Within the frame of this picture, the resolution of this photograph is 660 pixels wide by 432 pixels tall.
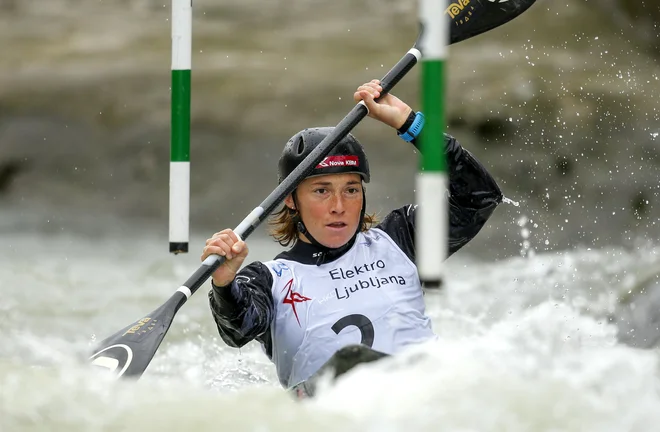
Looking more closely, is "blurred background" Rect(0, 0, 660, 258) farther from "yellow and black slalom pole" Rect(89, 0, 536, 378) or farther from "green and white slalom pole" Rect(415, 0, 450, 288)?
"green and white slalom pole" Rect(415, 0, 450, 288)

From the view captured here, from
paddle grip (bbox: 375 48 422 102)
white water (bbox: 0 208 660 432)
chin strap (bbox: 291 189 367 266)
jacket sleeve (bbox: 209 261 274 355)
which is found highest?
paddle grip (bbox: 375 48 422 102)

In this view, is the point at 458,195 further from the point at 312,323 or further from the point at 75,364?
the point at 75,364

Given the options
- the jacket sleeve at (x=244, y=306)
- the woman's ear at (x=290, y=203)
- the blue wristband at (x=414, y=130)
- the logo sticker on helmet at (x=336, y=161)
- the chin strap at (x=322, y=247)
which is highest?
the blue wristband at (x=414, y=130)

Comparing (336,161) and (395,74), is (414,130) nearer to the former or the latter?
(395,74)

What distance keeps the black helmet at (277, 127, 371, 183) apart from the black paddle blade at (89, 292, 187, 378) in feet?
2.13

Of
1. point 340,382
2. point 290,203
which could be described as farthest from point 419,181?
point 290,203

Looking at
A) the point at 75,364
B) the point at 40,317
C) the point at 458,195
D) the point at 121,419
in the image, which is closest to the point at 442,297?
the point at 40,317

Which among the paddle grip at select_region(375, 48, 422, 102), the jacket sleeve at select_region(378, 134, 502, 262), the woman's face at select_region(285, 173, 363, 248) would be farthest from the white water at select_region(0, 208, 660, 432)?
the paddle grip at select_region(375, 48, 422, 102)

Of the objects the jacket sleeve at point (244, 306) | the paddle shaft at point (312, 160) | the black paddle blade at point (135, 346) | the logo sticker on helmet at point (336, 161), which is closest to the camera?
the black paddle blade at point (135, 346)

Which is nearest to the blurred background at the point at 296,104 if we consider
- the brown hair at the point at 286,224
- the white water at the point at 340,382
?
the white water at the point at 340,382

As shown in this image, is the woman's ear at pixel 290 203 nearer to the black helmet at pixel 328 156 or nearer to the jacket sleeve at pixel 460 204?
the black helmet at pixel 328 156

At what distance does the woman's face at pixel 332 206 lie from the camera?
3.64 m

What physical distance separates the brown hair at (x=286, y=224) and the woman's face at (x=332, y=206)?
148mm

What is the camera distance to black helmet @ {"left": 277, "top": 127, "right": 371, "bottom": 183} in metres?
3.64
